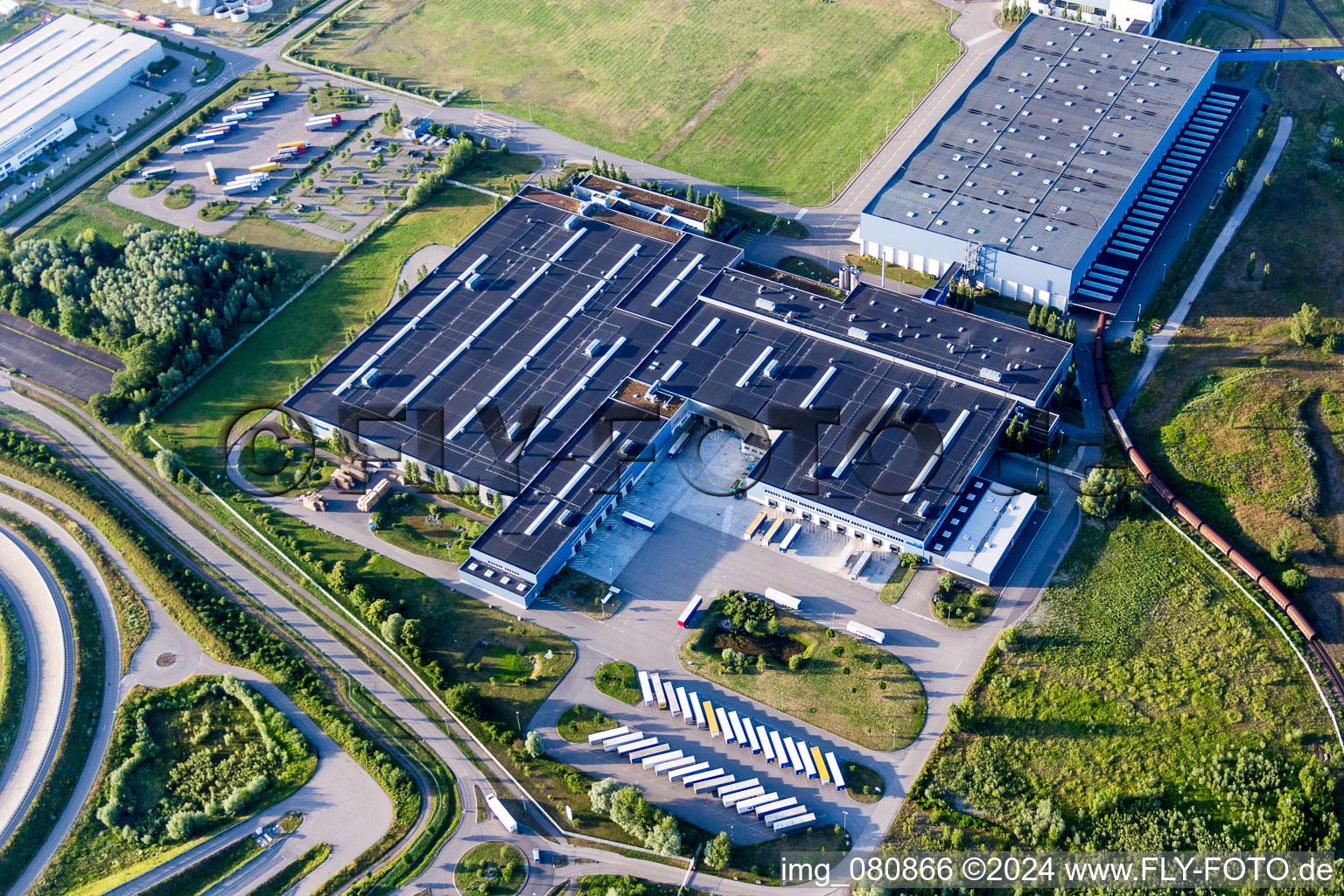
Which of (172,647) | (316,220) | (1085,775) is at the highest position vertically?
(316,220)

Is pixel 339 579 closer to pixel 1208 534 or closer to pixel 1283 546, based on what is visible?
pixel 1208 534

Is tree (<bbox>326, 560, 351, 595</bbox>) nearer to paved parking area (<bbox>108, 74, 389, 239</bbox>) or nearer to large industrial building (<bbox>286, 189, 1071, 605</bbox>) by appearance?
large industrial building (<bbox>286, 189, 1071, 605</bbox>)

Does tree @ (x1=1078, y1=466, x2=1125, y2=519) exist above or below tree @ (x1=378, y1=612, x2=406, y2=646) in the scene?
below

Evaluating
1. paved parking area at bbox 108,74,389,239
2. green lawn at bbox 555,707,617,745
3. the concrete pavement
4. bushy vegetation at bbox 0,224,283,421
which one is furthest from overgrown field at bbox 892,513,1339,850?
paved parking area at bbox 108,74,389,239

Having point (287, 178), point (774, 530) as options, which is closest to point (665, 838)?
point (774, 530)

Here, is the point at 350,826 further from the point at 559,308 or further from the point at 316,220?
the point at 316,220

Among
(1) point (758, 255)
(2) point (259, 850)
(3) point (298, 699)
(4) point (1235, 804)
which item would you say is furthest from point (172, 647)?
(4) point (1235, 804)
